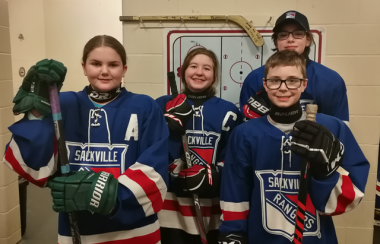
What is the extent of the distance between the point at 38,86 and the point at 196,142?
0.82m

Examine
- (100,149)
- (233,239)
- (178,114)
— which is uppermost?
(178,114)

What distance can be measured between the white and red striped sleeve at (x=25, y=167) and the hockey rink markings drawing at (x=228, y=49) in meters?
1.18

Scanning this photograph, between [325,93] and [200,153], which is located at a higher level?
[325,93]

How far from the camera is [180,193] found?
157cm

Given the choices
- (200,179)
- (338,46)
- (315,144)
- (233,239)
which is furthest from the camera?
(338,46)

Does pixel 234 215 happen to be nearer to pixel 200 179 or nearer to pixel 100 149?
pixel 200 179

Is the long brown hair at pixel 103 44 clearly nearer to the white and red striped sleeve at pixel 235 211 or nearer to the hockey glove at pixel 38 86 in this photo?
the hockey glove at pixel 38 86

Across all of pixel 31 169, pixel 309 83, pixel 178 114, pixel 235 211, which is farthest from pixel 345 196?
pixel 31 169

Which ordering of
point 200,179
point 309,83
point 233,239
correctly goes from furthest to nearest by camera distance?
point 309,83 < point 200,179 < point 233,239

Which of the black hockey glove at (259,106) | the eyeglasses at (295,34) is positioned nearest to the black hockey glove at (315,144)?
the black hockey glove at (259,106)

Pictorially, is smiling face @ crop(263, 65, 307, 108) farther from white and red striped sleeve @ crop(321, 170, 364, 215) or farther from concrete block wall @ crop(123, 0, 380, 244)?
concrete block wall @ crop(123, 0, 380, 244)

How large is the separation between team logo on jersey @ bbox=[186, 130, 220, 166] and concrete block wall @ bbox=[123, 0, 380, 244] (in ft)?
2.34

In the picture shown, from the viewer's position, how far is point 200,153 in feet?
5.17

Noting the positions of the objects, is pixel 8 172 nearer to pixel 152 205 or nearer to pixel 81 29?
pixel 152 205
